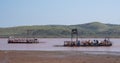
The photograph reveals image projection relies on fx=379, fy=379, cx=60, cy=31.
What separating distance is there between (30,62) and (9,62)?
2.00m

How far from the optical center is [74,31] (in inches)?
2874

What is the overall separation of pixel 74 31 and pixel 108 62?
129 feet

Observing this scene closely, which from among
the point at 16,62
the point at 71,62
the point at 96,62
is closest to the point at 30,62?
the point at 16,62

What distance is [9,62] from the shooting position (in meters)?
34.2

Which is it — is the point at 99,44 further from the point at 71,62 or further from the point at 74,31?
the point at 71,62

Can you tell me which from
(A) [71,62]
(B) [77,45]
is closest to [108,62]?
(A) [71,62]

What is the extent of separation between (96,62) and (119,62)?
81.0 inches

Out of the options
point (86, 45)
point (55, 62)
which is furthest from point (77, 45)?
point (55, 62)

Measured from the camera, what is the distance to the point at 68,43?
72.8m

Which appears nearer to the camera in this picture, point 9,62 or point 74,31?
point 9,62

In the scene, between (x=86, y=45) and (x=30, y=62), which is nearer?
(x=30, y=62)

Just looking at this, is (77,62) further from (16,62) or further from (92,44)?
(92,44)

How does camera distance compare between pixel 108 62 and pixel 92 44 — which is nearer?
pixel 108 62

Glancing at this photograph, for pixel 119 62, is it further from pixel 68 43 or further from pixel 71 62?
pixel 68 43
